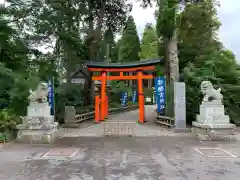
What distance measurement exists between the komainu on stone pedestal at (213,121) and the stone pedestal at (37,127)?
4996 mm

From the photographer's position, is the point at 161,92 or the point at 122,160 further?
the point at 161,92

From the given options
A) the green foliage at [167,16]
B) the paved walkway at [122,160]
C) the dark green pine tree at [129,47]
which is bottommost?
the paved walkway at [122,160]

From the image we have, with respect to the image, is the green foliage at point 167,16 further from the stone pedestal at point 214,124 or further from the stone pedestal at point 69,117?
the stone pedestal at point 69,117

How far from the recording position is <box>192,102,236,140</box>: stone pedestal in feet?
28.2

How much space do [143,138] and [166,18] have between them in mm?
6584

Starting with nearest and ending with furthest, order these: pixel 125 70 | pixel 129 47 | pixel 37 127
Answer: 1. pixel 37 127
2. pixel 125 70
3. pixel 129 47

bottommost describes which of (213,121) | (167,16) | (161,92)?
(213,121)

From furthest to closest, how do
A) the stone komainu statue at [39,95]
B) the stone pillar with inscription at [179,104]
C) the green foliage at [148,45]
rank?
the green foliage at [148,45] < the stone pillar with inscription at [179,104] < the stone komainu statue at [39,95]

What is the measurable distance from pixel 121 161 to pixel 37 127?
3821 mm

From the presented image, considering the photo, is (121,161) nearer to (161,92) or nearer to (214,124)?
(214,124)

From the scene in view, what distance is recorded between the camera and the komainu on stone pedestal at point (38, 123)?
840cm

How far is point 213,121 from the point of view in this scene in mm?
8703

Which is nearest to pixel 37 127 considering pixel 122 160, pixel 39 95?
pixel 39 95

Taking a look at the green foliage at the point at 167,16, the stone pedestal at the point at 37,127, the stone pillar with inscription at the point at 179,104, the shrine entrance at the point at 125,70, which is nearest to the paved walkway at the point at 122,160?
the stone pedestal at the point at 37,127
